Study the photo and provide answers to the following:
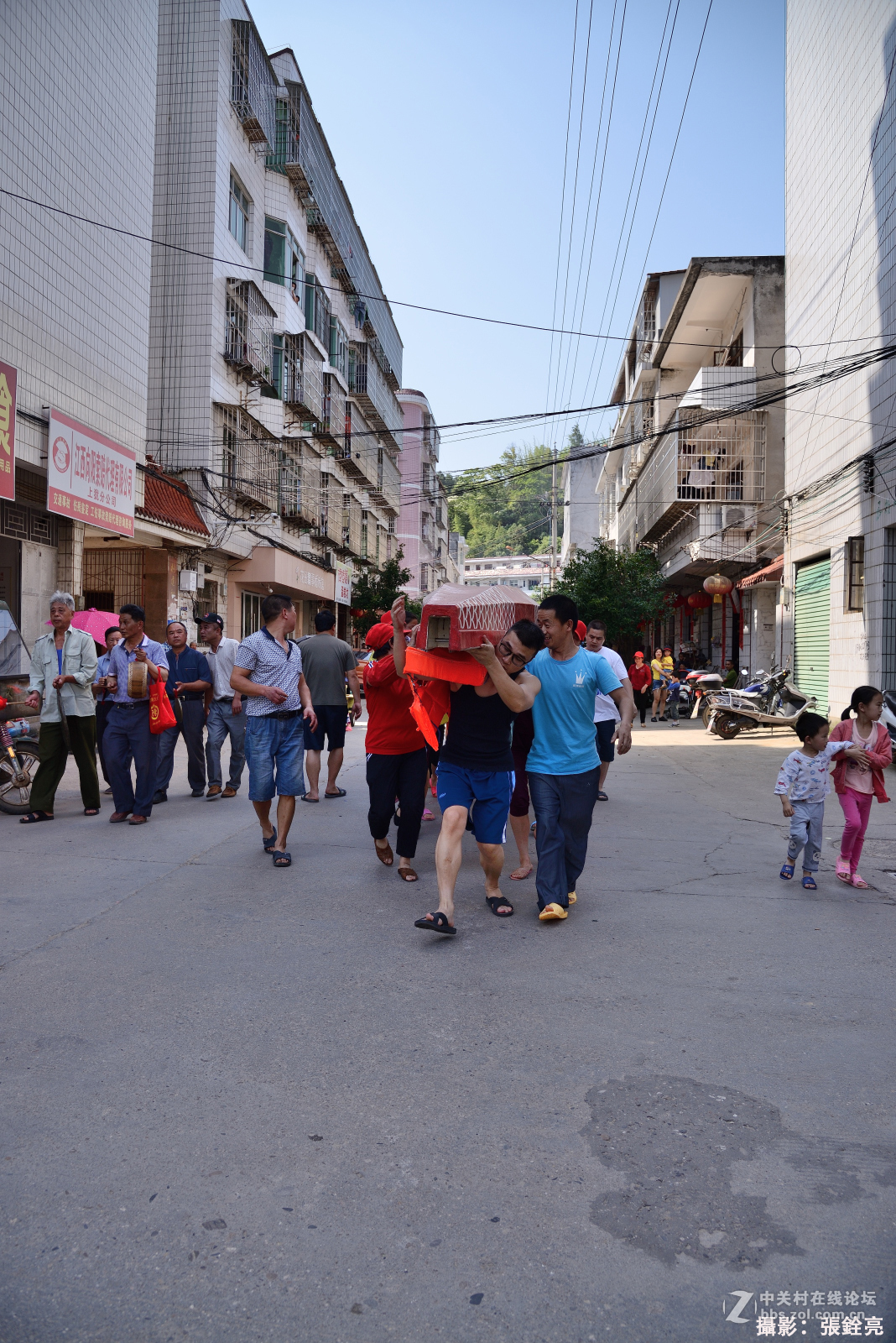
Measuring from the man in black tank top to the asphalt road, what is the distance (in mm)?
458

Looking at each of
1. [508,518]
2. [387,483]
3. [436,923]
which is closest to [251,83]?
[387,483]

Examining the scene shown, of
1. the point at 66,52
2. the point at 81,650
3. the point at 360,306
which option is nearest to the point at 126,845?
the point at 81,650

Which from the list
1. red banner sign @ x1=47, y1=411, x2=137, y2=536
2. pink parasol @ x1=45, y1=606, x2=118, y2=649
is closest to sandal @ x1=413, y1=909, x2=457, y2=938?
pink parasol @ x1=45, y1=606, x2=118, y2=649

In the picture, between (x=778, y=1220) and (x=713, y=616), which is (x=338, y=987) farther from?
(x=713, y=616)

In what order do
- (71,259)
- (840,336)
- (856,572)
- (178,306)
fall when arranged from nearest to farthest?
(71,259) → (856,572) → (840,336) → (178,306)

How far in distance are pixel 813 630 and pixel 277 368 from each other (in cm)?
1469

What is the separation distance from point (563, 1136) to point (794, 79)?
21033 millimetres

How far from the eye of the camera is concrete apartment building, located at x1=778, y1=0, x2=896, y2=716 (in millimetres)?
13742

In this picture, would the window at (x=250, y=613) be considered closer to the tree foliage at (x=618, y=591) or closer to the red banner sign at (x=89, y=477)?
the red banner sign at (x=89, y=477)

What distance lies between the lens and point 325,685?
9.38 metres

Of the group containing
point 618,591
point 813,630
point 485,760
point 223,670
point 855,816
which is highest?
point 618,591

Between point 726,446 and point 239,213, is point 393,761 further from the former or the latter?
point 239,213

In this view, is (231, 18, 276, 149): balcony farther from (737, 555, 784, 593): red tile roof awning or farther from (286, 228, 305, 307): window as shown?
(737, 555, 784, 593): red tile roof awning

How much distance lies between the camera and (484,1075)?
10.8 ft
